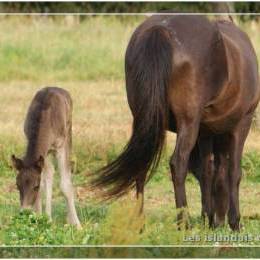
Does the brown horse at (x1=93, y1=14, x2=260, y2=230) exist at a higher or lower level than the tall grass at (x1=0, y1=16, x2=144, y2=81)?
lower

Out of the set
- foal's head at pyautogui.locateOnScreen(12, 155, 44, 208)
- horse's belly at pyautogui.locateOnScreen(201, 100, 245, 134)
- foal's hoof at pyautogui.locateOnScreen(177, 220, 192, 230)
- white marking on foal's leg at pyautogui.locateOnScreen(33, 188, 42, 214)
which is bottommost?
foal's hoof at pyautogui.locateOnScreen(177, 220, 192, 230)

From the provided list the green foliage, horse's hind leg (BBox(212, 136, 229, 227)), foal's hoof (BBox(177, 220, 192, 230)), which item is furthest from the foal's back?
the green foliage

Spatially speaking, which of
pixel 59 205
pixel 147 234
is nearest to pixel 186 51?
pixel 147 234

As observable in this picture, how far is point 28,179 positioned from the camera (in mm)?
9062

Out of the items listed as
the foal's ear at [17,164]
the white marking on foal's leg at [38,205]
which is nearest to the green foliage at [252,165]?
the white marking on foal's leg at [38,205]

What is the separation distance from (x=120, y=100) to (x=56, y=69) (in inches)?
54.9

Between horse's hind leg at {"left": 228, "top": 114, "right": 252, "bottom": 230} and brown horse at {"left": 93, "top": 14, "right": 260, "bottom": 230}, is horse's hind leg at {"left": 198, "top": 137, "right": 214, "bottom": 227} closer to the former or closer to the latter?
brown horse at {"left": 93, "top": 14, "right": 260, "bottom": 230}

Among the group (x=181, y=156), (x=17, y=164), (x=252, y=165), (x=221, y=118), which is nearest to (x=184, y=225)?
(x=181, y=156)

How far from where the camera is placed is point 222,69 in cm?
874

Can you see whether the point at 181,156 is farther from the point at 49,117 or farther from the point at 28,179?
the point at 49,117

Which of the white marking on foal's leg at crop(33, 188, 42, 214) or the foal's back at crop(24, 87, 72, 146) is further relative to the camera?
the foal's back at crop(24, 87, 72, 146)

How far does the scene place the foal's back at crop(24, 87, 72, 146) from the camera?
9.54m

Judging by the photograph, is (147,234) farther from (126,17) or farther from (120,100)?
(126,17)

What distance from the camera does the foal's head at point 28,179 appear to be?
29.5ft
